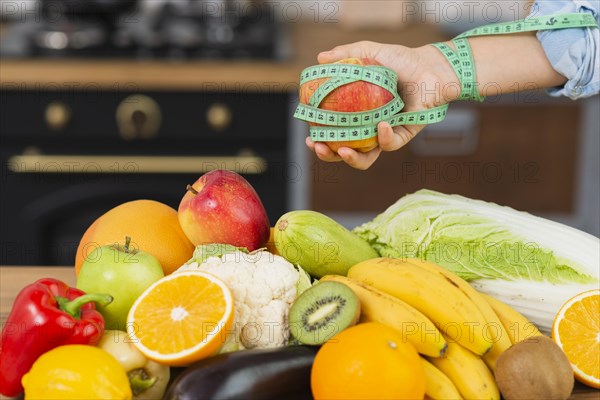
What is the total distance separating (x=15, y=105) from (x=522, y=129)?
1746 mm

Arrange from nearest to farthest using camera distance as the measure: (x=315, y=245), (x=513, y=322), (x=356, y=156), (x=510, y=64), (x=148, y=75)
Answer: (x=513, y=322) < (x=315, y=245) < (x=356, y=156) < (x=510, y=64) < (x=148, y=75)

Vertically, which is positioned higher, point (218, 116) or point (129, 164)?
point (218, 116)

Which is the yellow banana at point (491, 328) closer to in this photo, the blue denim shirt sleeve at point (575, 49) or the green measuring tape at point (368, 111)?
the green measuring tape at point (368, 111)

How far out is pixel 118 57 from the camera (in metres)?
2.64

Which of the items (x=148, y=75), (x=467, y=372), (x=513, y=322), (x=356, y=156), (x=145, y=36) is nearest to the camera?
(x=467, y=372)

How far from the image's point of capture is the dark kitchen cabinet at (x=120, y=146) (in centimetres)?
262

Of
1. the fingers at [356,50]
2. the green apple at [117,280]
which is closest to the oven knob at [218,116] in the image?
the fingers at [356,50]

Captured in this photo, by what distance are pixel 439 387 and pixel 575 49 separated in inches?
31.5

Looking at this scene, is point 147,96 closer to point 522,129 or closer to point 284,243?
point 522,129

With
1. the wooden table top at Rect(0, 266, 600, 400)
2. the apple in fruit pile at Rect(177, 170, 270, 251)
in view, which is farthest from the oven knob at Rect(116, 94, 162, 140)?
the apple in fruit pile at Rect(177, 170, 270, 251)

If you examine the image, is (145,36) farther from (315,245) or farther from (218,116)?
(315,245)

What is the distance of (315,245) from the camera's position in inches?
49.6

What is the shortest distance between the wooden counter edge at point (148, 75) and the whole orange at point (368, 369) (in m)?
1.72

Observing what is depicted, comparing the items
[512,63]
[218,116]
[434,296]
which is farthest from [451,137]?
[434,296]
